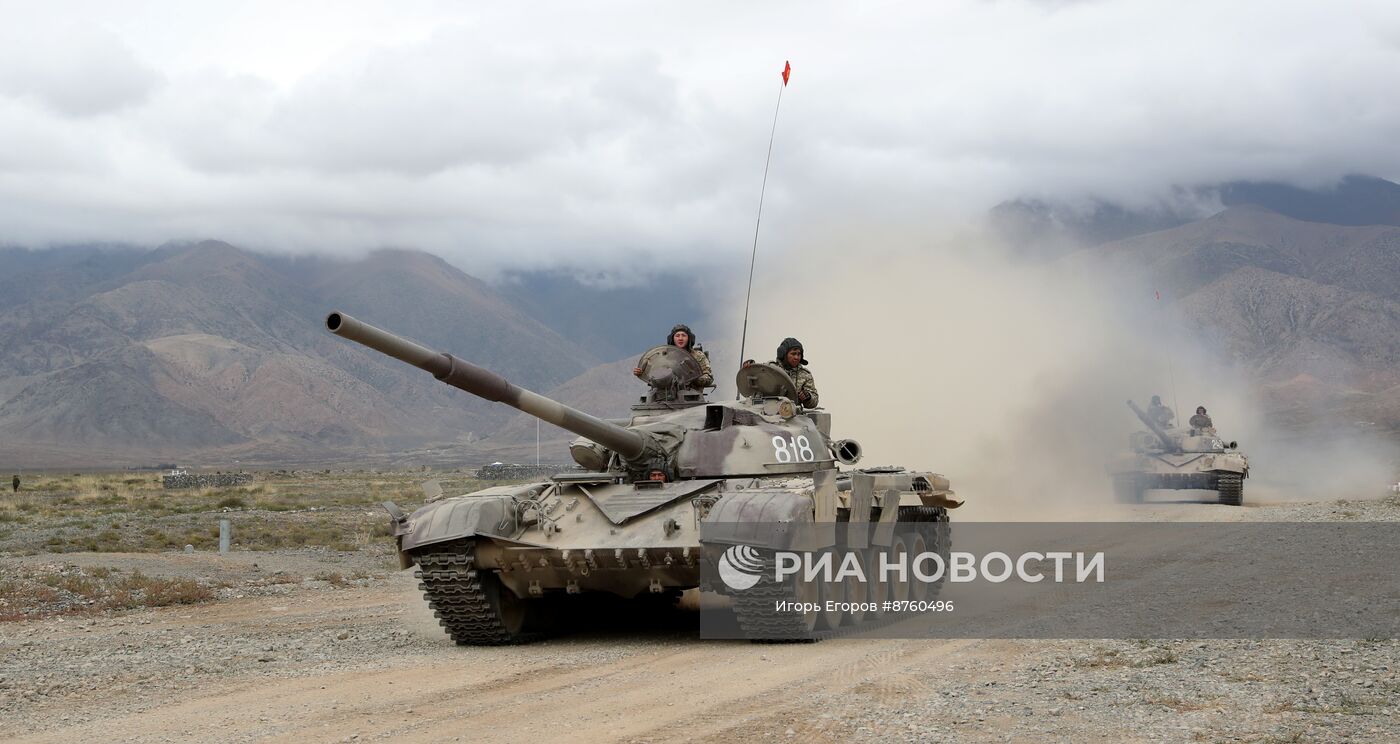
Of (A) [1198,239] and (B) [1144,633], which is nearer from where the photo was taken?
(B) [1144,633]

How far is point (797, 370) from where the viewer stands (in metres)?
19.4

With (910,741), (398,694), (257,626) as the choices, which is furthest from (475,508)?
(910,741)

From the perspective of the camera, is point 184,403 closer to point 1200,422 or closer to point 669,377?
point 1200,422

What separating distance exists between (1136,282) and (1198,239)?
2370 cm

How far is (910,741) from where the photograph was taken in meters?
9.90

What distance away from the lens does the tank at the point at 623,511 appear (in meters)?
14.6

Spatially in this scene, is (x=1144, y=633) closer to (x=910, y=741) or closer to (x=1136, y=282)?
(x=910, y=741)

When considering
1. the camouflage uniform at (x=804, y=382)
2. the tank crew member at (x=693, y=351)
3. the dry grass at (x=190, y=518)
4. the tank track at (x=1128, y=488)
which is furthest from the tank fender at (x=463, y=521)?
the tank track at (x=1128, y=488)

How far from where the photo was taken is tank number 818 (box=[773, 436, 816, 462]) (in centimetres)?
1705

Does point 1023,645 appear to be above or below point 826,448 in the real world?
below

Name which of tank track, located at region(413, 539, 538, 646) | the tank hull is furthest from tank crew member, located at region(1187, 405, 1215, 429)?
tank track, located at region(413, 539, 538, 646)

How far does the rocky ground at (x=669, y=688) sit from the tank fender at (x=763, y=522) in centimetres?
105

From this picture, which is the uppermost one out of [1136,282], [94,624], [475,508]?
[1136,282]

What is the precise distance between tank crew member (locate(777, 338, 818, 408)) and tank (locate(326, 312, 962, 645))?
1127mm
